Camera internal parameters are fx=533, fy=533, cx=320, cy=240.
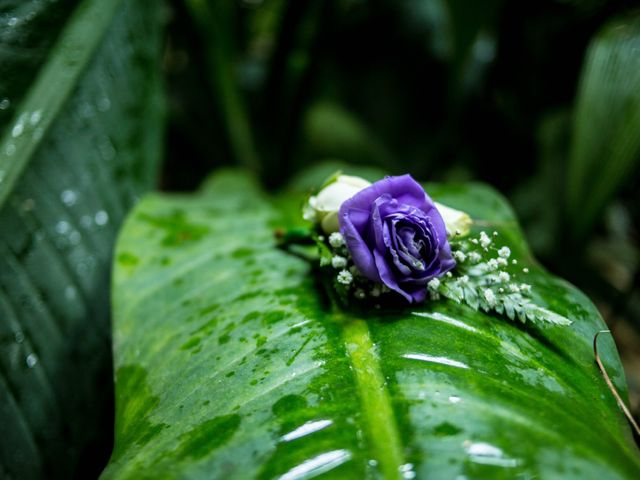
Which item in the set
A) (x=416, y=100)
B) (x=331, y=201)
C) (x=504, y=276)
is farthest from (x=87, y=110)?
(x=416, y=100)

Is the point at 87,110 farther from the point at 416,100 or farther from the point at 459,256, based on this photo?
the point at 416,100

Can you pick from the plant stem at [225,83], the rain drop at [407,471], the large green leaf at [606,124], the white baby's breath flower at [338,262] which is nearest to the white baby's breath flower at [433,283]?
the white baby's breath flower at [338,262]

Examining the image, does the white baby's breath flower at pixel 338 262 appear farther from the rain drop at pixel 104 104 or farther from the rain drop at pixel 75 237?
the rain drop at pixel 104 104

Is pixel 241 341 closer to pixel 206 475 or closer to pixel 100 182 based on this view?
pixel 206 475

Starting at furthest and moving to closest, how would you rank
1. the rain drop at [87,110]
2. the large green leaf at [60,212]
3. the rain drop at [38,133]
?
the rain drop at [87,110]
the rain drop at [38,133]
the large green leaf at [60,212]

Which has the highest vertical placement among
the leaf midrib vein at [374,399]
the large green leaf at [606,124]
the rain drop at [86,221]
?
the rain drop at [86,221]

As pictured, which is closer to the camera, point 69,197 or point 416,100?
point 69,197
